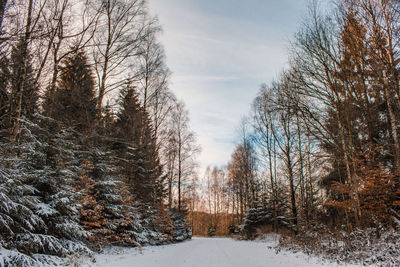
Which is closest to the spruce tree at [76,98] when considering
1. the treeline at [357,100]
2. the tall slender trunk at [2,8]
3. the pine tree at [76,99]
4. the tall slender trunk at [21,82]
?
the pine tree at [76,99]

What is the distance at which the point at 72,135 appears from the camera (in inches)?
385

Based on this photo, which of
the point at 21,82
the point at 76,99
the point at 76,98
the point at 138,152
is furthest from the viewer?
the point at 138,152

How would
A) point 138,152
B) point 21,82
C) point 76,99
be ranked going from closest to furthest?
point 21,82 → point 76,99 → point 138,152

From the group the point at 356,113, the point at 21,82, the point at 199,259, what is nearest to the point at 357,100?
the point at 356,113

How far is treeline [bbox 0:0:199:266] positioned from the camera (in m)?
5.42

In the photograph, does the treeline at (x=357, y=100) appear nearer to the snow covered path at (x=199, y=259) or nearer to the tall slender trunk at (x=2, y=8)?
the snow covered path at (x=199, y=259)

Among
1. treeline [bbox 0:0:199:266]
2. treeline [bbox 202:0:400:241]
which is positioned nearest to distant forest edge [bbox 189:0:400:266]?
treeline [bbox 202:0:400:241]

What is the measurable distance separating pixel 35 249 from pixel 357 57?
36.0ft

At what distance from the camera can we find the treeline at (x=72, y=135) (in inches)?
213

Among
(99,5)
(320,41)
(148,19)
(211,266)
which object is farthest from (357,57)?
(99,5)

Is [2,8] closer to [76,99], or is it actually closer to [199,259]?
[76,99]

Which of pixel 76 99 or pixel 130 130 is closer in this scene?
pixel 76 99

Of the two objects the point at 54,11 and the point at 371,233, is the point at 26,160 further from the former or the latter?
the point at 371,233

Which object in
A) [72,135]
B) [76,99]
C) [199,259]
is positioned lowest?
[199,259]
